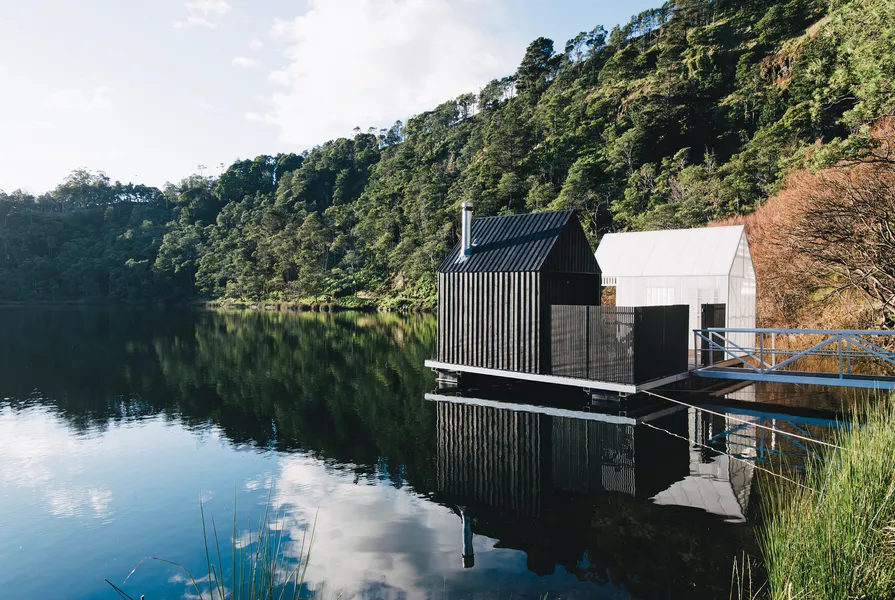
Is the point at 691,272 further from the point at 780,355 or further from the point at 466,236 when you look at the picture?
the point at 466,236

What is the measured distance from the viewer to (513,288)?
47.5ft

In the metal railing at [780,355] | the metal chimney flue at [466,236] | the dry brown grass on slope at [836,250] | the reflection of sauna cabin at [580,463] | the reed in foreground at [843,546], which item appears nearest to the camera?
the reed in foreground at [843,546]

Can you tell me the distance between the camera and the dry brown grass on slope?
15.3 metres

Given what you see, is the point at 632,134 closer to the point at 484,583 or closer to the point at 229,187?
the point at 484,583

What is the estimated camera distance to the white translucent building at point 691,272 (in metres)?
18.1

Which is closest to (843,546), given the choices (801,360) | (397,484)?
(397,484)

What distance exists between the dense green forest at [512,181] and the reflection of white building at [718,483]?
3154 cm

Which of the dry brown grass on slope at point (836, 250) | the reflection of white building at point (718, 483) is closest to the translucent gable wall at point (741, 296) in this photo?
the dry brown grass on slope at point (836, 250)

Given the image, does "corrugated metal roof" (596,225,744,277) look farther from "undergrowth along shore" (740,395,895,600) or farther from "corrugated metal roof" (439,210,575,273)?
"undergrowth along shore" (740,395,895,600)

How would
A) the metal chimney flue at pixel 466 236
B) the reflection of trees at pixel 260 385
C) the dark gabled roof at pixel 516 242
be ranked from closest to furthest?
the reflection of trees at pixel 260 385
the dark gabled roof at pixel 516 242
the metal chimney flue at pixel 466 236

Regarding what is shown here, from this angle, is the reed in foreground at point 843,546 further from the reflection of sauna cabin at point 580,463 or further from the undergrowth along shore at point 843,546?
the reflection of sauna cabin at point 580,463

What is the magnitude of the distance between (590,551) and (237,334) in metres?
31.5

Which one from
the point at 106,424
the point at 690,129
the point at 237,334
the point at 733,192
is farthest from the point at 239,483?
the point at 690,129

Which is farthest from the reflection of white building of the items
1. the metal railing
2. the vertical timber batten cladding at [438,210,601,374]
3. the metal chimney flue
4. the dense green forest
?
the dense green forest
